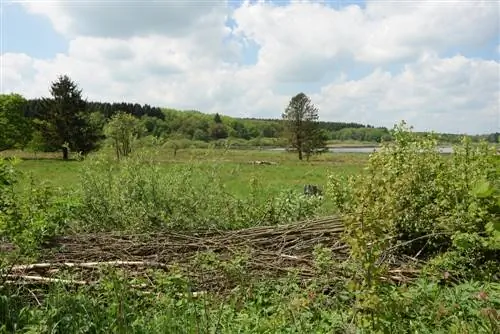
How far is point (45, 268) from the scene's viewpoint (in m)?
5.95

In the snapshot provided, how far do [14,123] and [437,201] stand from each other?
174 ft

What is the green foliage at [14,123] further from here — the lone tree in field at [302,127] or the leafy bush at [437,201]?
the leafy bush at [437,201]

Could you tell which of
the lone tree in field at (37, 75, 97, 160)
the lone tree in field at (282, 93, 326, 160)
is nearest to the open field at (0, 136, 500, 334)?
the lone tree in field at (37, 75, 97, 160)

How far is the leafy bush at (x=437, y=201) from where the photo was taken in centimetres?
530

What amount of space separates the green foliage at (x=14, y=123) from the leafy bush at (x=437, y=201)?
48.3 m

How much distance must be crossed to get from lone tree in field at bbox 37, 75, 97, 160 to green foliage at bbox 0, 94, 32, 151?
9.28ft

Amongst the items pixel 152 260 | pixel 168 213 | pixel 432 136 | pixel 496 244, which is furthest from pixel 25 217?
pixel 432 136

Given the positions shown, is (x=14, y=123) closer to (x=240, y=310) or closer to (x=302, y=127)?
(x=302, y=127)

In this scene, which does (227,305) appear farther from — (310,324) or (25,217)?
(25,217)

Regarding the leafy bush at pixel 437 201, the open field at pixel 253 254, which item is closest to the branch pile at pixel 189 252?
the open field at pixel 253 254

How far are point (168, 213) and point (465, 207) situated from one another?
16.0ft

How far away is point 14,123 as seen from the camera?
51594 millimetres

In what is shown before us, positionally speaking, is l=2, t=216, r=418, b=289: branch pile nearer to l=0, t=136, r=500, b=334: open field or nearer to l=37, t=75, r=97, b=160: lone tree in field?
l=0, t=136, r=500, b=334: open field

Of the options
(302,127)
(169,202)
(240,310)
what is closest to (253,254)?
(240,310)
